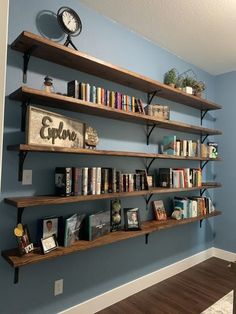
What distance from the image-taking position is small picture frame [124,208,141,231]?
89.2 inches

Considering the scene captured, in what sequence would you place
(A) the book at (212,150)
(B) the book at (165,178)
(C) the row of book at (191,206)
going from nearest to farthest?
(B) the book at (165,178) → (C) the row of book at (191,206) → (A) the book at (212,150)

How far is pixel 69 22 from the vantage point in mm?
1864

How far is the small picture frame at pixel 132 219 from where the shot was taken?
2.27 m

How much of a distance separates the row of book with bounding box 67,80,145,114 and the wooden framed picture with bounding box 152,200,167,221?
105 centimetres

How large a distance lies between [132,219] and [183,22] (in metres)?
1.93

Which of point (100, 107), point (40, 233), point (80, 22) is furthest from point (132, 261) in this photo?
point (80, 22)

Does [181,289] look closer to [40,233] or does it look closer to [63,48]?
[40,233]

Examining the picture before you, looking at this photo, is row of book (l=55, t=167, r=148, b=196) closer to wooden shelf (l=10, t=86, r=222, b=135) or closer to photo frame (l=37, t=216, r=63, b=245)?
photo frame (l=37, t=216, r=63, b=245)

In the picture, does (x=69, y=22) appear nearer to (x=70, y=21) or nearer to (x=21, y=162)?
(x=70, y=21)

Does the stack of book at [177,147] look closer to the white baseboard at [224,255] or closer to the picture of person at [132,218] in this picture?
the picture of person at [132,218]

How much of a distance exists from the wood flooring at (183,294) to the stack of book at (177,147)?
125 cm

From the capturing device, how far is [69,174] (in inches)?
→ 70.4

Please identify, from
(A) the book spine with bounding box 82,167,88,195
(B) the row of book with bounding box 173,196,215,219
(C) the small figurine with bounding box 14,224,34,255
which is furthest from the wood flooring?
(A) the book spine with bounding box 82,167,88,195

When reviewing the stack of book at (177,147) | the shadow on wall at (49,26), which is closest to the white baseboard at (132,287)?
the stack of book at (177,147)
